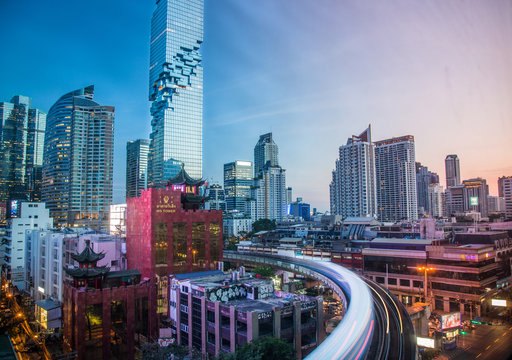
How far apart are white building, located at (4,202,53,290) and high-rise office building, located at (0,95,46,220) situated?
17488 mm

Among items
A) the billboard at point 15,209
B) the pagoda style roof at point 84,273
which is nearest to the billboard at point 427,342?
the pagoda style roof at point 84,273

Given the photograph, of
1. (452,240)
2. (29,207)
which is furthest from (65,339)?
(452,240)

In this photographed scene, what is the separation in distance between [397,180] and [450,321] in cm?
14545

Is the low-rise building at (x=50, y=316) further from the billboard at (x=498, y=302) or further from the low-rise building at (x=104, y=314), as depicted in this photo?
the billboard at (x=498, y=302)

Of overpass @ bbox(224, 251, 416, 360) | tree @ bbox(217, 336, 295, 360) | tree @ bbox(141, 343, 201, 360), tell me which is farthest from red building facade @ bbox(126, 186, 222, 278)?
tree @ bbox(217, 336, 295, 360)

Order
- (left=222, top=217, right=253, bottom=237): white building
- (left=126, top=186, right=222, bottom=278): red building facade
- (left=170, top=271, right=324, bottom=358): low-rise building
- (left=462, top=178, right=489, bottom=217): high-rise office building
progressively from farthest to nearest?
(left=222, top=217, right=253, bottom=237): white building → (left=126, top=186, right=222, bottom=278): red building facade → (left=170, top=271, right=324, bottom=358): low-rise building → (left=462, top=178, right=489, bottom=217): high-rise office building

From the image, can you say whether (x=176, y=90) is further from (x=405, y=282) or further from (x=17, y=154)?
(x=405, y=282)

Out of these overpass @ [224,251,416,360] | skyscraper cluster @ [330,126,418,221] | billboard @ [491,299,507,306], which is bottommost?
billboard @ [491,299,507,306]

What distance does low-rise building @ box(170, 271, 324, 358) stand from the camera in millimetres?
35938

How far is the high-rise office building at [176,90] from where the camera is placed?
14912 cm

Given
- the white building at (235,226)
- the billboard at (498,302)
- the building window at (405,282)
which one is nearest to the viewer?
the billboard at (498,302)

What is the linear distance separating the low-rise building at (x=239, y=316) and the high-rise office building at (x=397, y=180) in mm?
142467

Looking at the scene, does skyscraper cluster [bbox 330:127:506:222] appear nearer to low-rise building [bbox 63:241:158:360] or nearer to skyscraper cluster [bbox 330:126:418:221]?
skyscraper cluster [bbox 330:126:418:221]

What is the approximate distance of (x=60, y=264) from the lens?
186 feet
